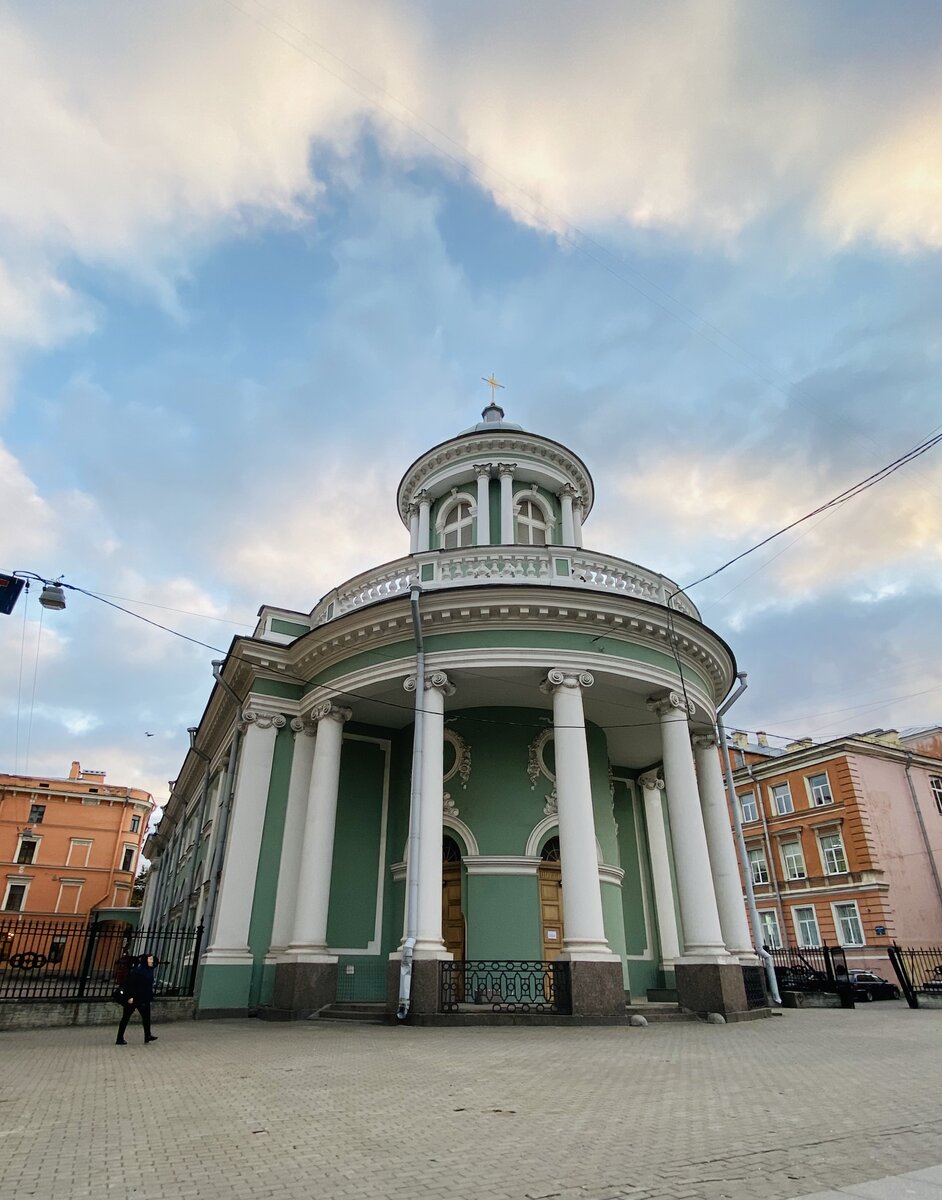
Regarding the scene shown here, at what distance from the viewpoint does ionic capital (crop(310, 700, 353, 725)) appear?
49.2 feet

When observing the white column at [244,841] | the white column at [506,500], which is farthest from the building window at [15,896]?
the white column at [506,500]

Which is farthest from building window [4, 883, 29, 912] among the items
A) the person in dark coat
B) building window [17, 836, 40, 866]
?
the person in dark coat

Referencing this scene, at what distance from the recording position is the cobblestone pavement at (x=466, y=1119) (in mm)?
3645

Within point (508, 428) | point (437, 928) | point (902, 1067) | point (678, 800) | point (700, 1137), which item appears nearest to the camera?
point (700, 1137)

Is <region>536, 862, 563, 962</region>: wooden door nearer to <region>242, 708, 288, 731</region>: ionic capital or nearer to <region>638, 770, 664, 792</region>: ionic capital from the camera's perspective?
<region>638, 770, 664, 792</region>: ionic capital

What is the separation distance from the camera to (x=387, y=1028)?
1088 centimetres

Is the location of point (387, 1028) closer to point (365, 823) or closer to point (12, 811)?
point (365, 823)

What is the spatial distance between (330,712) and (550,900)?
5855mm

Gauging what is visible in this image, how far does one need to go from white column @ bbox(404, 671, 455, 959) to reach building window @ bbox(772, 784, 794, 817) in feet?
90.8

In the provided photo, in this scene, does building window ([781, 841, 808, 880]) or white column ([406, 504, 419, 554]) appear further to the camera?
building window ([781, 841, 808, 880])

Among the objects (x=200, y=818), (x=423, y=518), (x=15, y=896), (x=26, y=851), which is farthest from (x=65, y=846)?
(x=423, y=518)

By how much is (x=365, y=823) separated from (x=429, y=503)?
31.4ft

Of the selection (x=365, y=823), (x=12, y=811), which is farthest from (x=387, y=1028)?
(x=12, y=811)

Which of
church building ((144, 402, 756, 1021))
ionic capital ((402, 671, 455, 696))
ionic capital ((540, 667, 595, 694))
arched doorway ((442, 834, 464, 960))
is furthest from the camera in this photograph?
arched doorway ((442, 834, 464, 960))
